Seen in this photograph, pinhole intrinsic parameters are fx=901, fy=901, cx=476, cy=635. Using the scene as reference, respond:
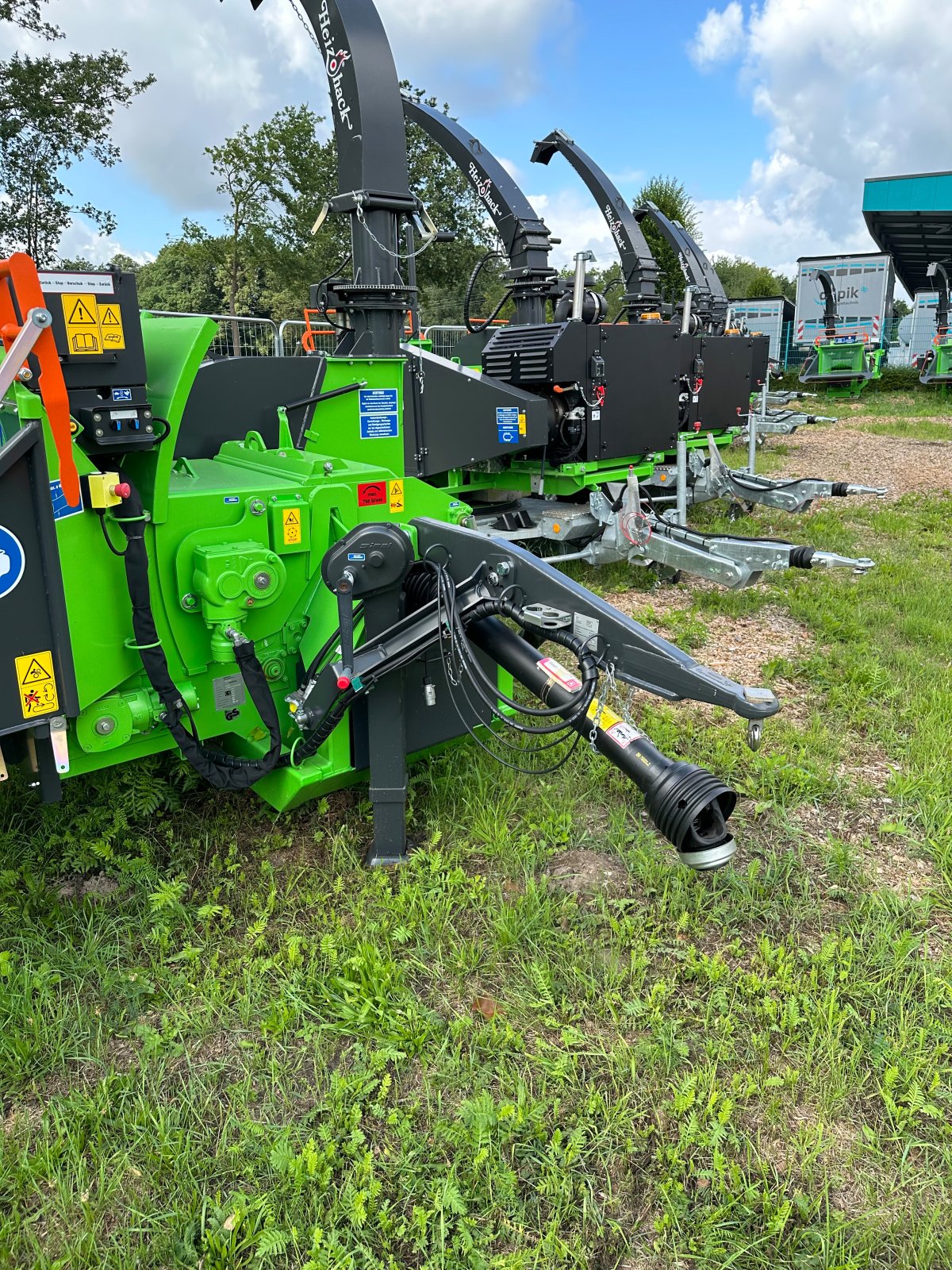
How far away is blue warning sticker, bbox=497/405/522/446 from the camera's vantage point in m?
6.10

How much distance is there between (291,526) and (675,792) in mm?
1490

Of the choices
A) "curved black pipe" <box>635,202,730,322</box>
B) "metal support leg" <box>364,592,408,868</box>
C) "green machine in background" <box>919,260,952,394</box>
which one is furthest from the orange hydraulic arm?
"green machine in background" <box>919,260,952,394</box>

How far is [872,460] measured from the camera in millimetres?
12344

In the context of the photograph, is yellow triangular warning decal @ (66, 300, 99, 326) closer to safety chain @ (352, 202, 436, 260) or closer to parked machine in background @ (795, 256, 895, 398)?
safety chain @ (352, 202, 436, 260)

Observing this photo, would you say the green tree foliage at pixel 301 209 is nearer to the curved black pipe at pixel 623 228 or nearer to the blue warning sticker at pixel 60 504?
the curved black pipe at pixel 623 228

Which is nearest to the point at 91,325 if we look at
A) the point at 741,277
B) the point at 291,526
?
the point at 291,526

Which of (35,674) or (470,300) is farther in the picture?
(470,300)

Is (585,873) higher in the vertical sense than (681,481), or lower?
lower

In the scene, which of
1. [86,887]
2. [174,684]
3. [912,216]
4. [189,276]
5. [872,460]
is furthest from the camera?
[189,276]

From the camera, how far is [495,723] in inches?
143

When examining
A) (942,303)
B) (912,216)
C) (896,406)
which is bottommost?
(896,406)

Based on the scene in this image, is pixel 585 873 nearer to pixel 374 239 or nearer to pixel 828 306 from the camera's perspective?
pixel 374 239

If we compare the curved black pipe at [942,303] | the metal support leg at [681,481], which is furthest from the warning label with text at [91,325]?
the curved black pipe at [942,303]

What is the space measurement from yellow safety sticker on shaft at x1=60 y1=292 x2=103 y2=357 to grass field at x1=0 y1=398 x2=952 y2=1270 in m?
1.60
